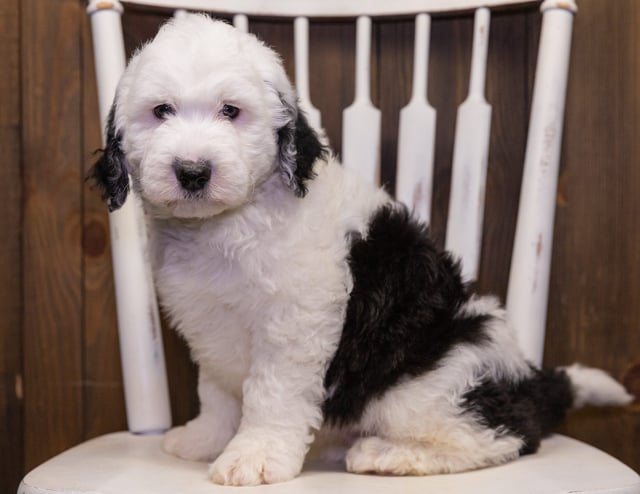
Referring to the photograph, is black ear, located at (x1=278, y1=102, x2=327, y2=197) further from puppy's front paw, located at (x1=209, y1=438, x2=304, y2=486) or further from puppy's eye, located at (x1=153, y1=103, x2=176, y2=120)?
puppy's front paw, located at (x1=209, y1=438, x2=304, y2=486)

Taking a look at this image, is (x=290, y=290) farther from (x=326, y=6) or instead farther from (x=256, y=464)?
(x=326, y=6)

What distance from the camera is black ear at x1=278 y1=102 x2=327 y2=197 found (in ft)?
4.42

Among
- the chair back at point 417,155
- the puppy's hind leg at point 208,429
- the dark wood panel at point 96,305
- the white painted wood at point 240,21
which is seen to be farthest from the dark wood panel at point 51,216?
the puppy's hind leg at point 208,429

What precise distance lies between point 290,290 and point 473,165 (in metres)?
0.59

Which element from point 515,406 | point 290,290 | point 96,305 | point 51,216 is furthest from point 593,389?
point 51,216

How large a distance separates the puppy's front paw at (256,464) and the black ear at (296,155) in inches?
15.9

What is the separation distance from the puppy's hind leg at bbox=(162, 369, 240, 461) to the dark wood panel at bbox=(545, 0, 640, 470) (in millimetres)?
838

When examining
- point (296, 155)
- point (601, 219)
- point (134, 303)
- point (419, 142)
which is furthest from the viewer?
point (601, 219)

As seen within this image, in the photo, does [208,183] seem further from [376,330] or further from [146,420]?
[146,420]

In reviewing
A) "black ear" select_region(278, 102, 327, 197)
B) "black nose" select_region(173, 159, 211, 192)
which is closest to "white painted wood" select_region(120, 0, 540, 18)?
"black ear" select_region(278, 102, 327, 197)

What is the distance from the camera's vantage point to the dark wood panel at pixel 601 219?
194cm

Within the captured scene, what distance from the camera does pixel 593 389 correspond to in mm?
1721

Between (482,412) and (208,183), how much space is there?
60 cm

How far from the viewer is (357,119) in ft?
5.86
